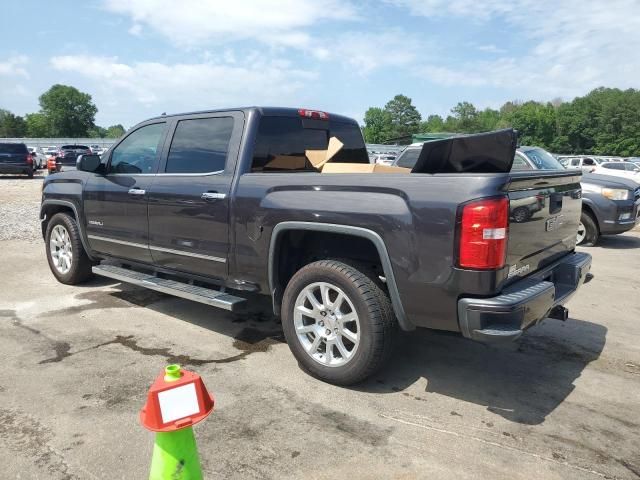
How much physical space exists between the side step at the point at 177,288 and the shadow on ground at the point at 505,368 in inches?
49.6

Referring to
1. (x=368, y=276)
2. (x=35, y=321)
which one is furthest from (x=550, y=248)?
(x=35, y=321)

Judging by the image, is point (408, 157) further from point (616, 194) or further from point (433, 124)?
point (433, 124)

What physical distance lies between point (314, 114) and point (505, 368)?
9.14ft

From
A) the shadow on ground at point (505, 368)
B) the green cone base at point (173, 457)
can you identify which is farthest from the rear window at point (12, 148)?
the green cone base at point (173, 457)

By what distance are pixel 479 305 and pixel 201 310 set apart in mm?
3264

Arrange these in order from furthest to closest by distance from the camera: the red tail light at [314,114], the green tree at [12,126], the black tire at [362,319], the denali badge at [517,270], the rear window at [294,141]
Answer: the green tree at [12,126] → the red tail light at [314,114] → the rear window at [294,141] → the black tire at [362,319] → the denali badge at [517,270]

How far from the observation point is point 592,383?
3.78 metres

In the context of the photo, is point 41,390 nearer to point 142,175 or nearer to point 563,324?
point 142,175

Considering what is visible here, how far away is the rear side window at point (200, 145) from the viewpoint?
4.39 metres

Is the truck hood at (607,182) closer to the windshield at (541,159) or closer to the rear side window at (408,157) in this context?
the windshield at (541,159)

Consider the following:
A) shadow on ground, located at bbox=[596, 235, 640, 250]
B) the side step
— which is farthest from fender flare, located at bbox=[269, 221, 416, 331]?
shadow on ground, located at bbox=[596, 235, 640, 250]

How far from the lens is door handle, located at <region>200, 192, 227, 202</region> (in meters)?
4.18

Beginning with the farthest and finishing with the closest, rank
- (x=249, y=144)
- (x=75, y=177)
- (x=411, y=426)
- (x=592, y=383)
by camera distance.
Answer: (x=75, y=177) < (x=249, y=144) < (x=592, y=383) < (x=411, y=426)

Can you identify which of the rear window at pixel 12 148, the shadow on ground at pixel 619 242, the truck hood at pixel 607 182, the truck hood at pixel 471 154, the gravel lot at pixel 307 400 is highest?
the rear window at pixel 12 148
